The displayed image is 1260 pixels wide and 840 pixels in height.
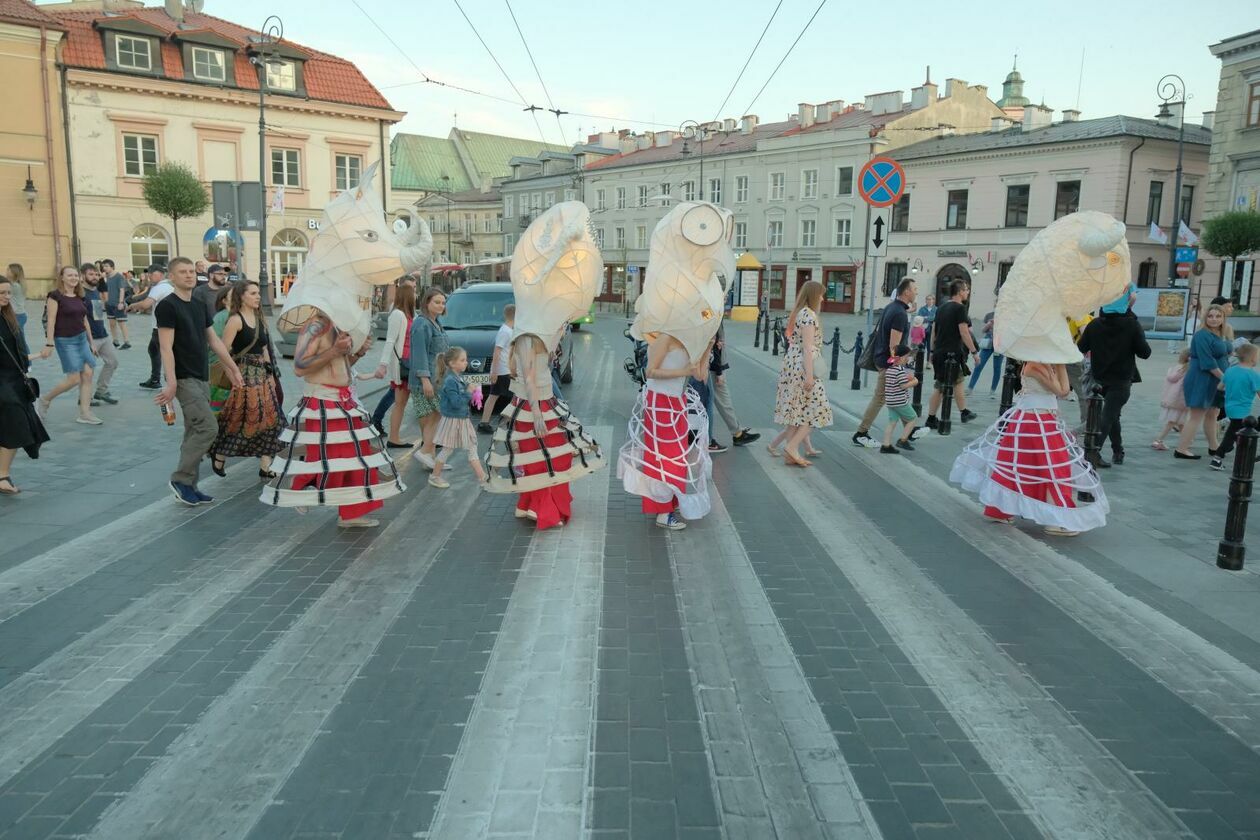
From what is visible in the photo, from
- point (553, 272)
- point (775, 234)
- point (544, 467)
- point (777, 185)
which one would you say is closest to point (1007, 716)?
point (544, 467)

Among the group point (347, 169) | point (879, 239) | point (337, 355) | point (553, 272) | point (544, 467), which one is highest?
point (347, 169)

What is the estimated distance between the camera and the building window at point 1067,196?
41.9 metres

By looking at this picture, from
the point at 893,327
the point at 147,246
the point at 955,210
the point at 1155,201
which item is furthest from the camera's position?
the point at 955,210

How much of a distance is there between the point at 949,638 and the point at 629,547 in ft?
7.69

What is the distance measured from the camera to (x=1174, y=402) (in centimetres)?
988

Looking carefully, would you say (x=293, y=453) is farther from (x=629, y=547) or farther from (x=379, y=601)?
(x=629, y=547)

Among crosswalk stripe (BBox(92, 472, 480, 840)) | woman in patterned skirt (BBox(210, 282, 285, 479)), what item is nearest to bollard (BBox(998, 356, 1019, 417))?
crosswalk stripe (BBox(92, 472, 480, 840))

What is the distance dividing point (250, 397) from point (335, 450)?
1926 mm

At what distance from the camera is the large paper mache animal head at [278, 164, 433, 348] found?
239 inches

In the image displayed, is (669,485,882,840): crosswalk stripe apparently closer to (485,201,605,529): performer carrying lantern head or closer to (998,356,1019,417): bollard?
(485,201,605,529): performer carrying lantern head

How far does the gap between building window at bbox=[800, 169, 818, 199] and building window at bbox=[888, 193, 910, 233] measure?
222 inches

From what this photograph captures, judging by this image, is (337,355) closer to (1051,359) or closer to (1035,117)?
(1051,359)

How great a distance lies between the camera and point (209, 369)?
743 cm

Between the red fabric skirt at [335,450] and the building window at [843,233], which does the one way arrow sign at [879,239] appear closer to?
the red fabric skirt at [335,450]
